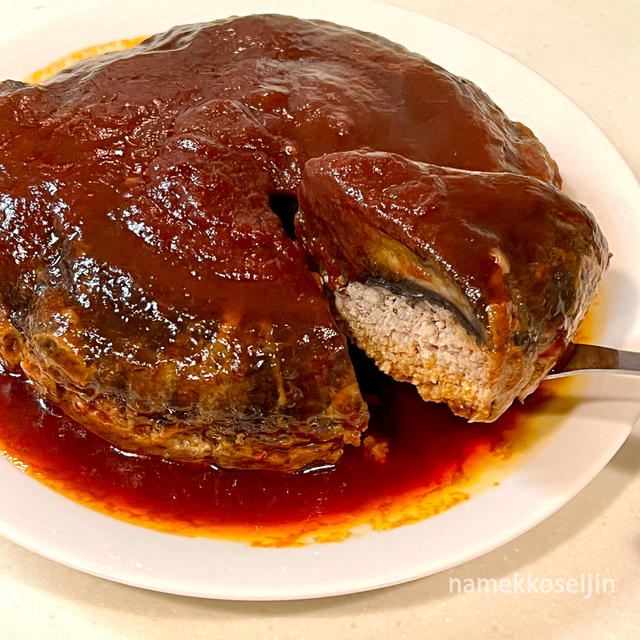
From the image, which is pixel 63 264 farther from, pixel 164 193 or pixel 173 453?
pixel 173 453

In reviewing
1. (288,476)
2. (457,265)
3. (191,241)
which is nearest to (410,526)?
(288,476)

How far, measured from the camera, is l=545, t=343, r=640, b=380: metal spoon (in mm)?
3182

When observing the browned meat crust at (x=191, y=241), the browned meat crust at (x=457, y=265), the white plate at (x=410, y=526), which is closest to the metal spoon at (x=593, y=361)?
the white plate at (x=410, y=526)

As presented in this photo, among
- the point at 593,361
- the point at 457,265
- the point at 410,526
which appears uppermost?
the point at 457,265

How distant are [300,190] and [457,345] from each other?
84 centimetres

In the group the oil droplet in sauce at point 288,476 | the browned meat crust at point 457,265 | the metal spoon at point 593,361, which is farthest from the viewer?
the metal spoon at point 593,361

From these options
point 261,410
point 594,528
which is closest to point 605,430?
point 594,528

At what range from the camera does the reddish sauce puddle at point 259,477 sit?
3000mm

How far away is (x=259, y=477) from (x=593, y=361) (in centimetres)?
140

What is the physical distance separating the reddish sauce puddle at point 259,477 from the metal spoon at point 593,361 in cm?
25

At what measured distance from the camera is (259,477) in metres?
3.18

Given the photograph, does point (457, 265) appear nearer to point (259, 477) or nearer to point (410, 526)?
point (410, 526)

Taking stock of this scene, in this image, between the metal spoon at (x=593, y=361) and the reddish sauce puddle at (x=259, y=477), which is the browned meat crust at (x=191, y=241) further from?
the metal spoon at (x=593, y=361)

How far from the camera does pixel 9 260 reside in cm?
308
